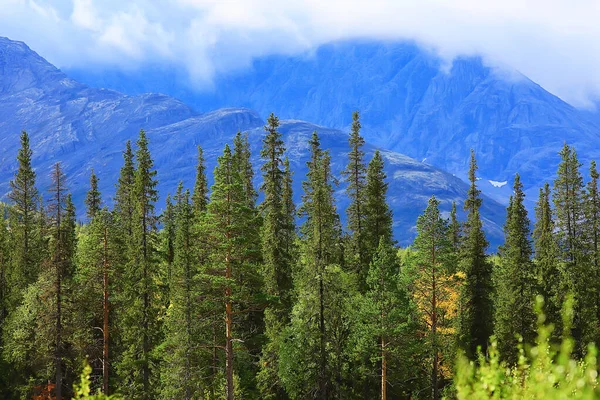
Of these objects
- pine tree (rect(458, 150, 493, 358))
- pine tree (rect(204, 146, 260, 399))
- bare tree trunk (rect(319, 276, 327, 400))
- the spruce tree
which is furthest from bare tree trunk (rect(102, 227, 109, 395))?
the spruce tree

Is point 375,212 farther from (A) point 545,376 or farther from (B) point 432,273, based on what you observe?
(A) point 545,376

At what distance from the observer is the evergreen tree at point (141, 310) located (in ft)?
136

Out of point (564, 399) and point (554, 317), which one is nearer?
point (564, 399)

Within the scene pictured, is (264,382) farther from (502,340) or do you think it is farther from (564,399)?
(564,399)

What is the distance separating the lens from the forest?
3391cm

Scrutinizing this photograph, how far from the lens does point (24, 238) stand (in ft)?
164

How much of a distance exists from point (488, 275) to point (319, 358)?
1655 cm

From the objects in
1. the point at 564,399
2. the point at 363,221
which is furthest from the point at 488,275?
the point at 564,399

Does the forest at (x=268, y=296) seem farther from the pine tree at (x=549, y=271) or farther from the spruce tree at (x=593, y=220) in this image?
the spruce tree at (x=593, y=220)

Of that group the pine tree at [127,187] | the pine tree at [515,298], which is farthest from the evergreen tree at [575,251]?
the pine tree at [127,187]

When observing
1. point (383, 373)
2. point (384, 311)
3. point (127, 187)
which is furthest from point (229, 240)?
point (127, 187)

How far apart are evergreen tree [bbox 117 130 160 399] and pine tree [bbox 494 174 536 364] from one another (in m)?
24.3

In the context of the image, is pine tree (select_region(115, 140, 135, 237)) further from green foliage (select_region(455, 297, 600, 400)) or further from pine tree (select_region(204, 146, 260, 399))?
green foliage (select_region(455, 297, 600, 400))

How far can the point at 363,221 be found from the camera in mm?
46156
